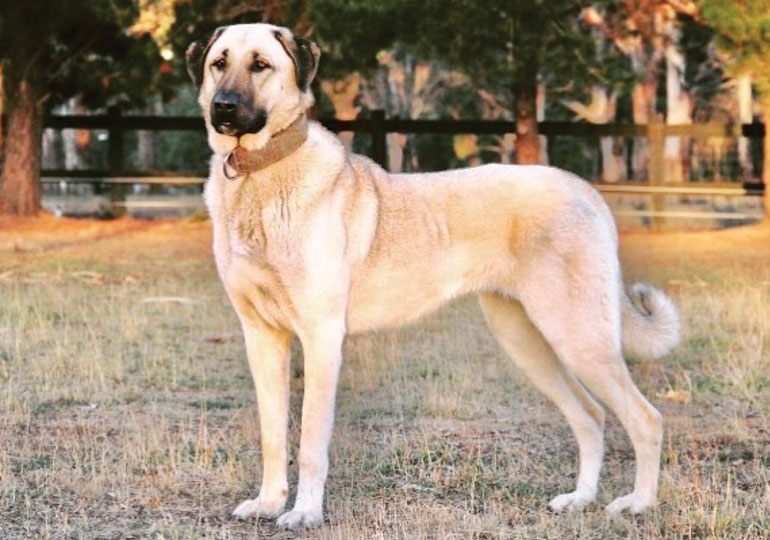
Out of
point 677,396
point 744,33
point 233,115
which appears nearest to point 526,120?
point 744,33

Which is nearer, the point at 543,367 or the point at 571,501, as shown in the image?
the point at 571,501

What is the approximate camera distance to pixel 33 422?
23.5 feet

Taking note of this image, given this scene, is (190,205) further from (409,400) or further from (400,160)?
(409,400)

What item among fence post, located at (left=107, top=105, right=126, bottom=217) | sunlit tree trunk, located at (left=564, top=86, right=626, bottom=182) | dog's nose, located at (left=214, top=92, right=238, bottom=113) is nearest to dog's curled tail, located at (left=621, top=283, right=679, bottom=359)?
dog's nose, located at (left=214, top=92, right=238, bottom=113)

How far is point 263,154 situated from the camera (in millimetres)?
5363

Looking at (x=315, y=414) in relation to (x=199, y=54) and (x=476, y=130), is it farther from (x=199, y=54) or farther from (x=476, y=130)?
(x=476, y=130)

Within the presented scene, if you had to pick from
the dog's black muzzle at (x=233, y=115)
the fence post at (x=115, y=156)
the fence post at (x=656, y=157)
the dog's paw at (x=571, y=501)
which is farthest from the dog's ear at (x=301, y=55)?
the fence post at (x=115, y=156)

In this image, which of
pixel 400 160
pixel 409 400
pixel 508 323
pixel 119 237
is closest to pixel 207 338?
pixel 409 400

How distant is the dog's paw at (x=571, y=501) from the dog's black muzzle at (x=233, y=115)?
73.0 inches

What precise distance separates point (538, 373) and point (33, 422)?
268cm

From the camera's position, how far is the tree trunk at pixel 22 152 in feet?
67.9

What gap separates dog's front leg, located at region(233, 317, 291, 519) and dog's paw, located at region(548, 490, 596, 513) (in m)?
1.05

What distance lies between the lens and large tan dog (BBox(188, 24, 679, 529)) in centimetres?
528

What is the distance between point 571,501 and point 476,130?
53.2 feet
